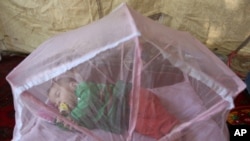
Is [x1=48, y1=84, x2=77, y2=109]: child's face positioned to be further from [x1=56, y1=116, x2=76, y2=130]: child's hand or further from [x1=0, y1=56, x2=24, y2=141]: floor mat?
[x1=0, y1=56, x2=24, y2=141]: floor mat

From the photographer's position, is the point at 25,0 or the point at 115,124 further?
the point at 25,0

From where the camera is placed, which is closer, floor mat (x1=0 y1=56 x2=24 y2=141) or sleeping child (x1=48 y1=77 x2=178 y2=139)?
sleeping child (x1=48 y1=77 x2=178 y2=139)

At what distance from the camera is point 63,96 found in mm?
1051

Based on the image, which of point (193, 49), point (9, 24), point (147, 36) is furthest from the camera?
point (9, 24)

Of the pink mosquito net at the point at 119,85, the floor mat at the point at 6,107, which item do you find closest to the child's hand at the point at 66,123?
the pink mosquito net at the point at 119,85

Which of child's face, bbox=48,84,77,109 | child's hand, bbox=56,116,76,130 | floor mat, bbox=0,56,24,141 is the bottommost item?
floor mat, bbox=0,56,24,141

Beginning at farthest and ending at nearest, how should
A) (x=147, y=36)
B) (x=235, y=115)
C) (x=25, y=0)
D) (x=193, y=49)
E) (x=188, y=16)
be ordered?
(x=25, y=0) → (x=188, y=16) → (x=235, y=115) → (x=193, y=49) → (x=147, y=36)

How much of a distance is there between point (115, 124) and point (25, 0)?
115 centimetres

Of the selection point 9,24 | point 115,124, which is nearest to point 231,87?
point 115,124

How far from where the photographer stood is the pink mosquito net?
94cm

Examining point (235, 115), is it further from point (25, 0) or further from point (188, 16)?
point (25, 0)

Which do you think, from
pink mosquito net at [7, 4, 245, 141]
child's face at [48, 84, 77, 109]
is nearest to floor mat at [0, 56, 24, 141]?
pink mosquito net at [7, 4, 245, 141]

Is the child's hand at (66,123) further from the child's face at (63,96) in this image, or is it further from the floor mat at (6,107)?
the floor mat at (6,107)

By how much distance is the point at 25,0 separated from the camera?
1881 millimetres
